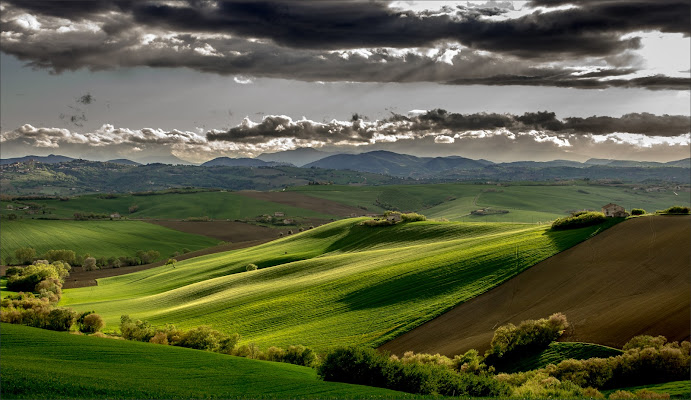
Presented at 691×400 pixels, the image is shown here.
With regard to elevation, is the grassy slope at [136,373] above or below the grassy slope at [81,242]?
above

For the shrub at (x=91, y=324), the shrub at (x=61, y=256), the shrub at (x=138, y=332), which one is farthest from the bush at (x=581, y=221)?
the shrub at (x=61, y=256)

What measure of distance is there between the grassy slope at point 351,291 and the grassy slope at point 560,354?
14420 mm

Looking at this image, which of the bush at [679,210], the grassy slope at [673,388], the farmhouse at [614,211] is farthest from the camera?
the farmhouse at [614,211]

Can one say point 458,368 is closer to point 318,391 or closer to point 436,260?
point 318,391

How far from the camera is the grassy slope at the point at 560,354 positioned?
124 feet

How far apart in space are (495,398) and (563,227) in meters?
49.5

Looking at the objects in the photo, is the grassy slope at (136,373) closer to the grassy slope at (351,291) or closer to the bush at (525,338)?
the bush at (525,338)

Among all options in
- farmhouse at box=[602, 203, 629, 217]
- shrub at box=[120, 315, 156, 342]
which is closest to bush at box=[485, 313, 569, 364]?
→ shrub at box=[120, 315, 156, 342]

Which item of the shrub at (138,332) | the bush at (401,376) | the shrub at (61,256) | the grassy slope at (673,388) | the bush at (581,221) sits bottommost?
the shrub at (61,256)

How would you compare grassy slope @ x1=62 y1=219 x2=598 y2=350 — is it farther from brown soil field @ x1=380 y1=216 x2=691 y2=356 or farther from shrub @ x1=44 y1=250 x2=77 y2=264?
shrub @ x1=44 y1=250 x2=77 y2=264

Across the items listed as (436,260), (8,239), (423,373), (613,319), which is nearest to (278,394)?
(423,373)

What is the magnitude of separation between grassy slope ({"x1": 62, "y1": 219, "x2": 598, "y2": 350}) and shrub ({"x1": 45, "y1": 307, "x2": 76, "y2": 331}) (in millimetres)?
15028

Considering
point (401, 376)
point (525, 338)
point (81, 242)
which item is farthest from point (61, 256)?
point (525, 338)

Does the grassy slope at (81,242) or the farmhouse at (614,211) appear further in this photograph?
the grassy slope at (81,242)
